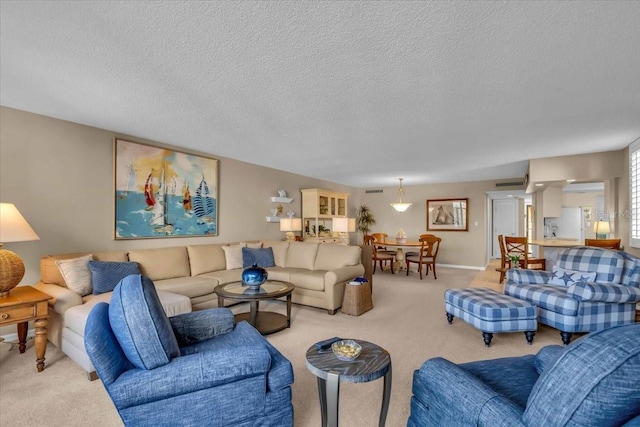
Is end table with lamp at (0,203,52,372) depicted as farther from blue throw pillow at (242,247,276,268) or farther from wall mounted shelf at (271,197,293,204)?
wall mounted shelf at (271,197,293,204)

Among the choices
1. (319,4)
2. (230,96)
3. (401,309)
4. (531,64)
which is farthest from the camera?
(401,309)

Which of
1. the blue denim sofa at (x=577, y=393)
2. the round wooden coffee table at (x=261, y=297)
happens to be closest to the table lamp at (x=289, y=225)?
the round wooden coffee table at (x=261, y=297)

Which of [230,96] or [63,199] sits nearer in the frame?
[230,96]

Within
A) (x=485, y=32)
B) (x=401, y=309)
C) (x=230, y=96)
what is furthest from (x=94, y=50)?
(x=401, y=309)

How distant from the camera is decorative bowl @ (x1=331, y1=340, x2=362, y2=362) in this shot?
1.65 m

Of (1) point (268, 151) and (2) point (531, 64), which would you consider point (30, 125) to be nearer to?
(1) point (268, 151)

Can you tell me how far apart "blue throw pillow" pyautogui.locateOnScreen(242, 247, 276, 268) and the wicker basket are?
1434mm

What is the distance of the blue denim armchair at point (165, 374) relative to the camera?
53.3 inches

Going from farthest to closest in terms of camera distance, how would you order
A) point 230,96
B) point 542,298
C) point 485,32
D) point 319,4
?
point 542,298 → point 230,96 → point 485,32 → point 319,4

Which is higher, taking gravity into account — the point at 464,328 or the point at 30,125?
the point at 30,125

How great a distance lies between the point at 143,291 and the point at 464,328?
336cm

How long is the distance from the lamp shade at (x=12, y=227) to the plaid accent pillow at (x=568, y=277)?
17.7ft

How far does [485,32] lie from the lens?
6.03ft

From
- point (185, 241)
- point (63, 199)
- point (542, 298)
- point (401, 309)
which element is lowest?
point (401, 309)
